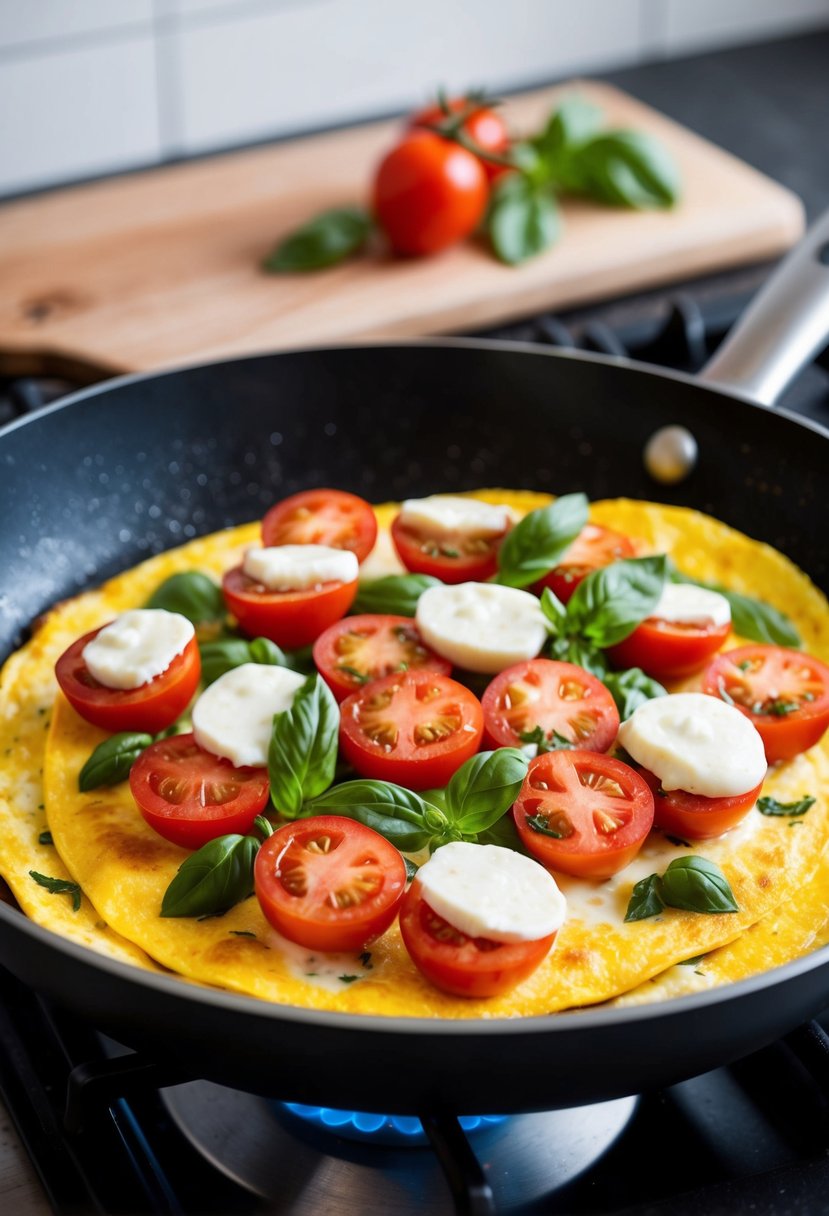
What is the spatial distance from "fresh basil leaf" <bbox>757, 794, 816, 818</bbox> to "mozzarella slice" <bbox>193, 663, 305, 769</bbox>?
56cm

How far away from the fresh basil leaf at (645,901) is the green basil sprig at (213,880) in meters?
0.40

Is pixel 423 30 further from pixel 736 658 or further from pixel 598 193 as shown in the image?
pixel 736 658

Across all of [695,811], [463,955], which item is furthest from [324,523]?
[463,955]

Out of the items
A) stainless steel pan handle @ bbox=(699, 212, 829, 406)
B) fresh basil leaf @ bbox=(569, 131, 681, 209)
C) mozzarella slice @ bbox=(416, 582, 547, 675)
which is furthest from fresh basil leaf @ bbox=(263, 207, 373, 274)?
mozzarella slice @ bbox=(416, 582, 547, 675)

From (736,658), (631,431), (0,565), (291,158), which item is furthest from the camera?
(291,158)

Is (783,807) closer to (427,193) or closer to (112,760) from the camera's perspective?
(112,760)

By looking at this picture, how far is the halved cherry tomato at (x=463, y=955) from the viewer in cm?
129

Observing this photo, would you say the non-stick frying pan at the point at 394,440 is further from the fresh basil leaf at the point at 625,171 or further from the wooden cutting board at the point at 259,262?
the fresh basil leaf at the point at 625,171

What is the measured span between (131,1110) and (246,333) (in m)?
1.48

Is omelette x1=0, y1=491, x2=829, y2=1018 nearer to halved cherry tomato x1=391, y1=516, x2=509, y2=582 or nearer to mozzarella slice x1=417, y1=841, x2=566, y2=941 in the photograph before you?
mozzarella slice x1=417, y1=841, x2=566, y2=941

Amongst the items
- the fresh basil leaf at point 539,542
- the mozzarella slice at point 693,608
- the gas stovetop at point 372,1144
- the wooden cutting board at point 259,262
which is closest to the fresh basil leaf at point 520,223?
the wooden cutting board at point 259,262

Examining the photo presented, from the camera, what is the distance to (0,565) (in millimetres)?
1936

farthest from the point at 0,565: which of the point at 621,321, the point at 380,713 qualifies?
the point at 621,321

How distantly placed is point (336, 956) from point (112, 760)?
1.29 feet
